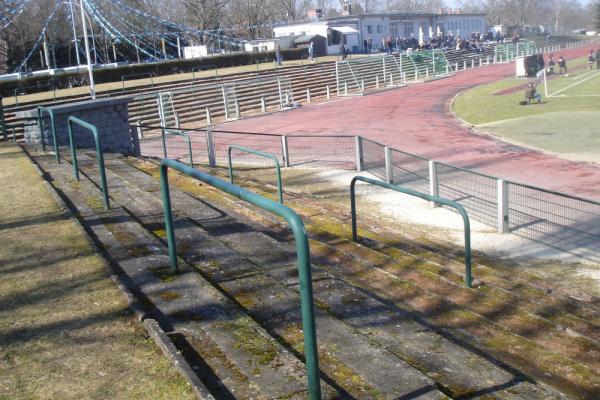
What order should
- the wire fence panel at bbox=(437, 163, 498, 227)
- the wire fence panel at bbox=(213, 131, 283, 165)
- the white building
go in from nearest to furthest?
the wire fence panel at bbox=(437, 163, 498, 227) < the wire fence panel at bbox=(213, 131, 283, 165) < the white building

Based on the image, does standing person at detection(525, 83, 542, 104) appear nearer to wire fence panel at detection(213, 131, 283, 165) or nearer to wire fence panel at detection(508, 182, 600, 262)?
wire fence panel at detection(213, 131, 283, 165)

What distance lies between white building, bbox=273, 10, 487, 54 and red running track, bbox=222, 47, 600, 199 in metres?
26.0

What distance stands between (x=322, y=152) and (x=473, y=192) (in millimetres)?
8023

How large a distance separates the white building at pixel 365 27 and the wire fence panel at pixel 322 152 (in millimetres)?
48595

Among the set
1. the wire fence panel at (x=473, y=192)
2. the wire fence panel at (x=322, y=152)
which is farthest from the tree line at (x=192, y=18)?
the wire fence panel at (x=473, y=192)

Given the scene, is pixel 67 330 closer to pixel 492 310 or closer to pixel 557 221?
pixel 492 310

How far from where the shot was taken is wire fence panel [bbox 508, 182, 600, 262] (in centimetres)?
948

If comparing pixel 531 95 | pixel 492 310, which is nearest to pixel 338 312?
pixel 492 310

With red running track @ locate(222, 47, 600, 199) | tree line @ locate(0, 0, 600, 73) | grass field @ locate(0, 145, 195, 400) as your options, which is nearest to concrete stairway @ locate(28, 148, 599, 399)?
grass field @ locate(0, 145, 195, 400)

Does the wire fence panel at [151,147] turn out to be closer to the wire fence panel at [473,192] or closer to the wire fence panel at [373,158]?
the wire fence panel at [373,158]

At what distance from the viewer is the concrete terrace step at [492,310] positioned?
5.05 meters

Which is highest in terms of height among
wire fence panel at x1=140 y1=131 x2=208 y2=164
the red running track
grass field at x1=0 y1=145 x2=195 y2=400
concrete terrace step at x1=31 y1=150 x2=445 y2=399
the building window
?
the building window

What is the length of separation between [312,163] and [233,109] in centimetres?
1698

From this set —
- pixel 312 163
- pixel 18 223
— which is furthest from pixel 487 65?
pixel 18 223
